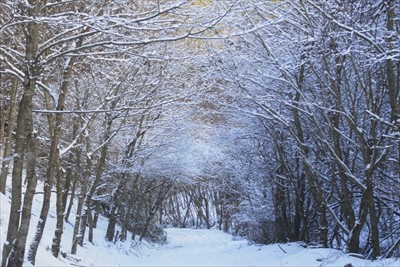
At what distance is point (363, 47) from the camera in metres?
8.10

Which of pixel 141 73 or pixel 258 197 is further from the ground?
pixel 141 73

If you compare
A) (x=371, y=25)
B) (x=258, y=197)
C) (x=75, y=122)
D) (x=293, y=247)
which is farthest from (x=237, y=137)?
(x=371, y=25)

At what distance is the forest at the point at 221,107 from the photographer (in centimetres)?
539

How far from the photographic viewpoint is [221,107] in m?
14.8

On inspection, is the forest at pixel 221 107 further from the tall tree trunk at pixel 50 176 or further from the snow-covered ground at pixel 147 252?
the snow-covered ground at pixel 147 252

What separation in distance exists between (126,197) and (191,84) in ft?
31.3

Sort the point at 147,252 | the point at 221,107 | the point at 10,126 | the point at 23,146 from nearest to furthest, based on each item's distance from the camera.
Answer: the point at 23,146, the point at 10,126, the point at 221,107, the point at 147,252

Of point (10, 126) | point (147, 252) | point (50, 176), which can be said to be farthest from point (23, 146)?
point (147, 252)

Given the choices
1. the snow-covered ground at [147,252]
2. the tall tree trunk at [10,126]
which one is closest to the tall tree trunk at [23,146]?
the snow-covered ground at [147,252]

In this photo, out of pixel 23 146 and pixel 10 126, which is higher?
pixel 10 126

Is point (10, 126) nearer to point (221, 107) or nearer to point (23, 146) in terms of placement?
point (221, 107)

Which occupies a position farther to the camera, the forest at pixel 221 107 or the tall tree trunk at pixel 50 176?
the tall tree trunk at pixel 50 176

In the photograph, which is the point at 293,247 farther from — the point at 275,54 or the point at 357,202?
the point at 275,54

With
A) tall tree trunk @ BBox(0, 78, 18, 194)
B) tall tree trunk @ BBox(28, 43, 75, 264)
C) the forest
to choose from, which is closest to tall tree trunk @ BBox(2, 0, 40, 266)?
the forest
